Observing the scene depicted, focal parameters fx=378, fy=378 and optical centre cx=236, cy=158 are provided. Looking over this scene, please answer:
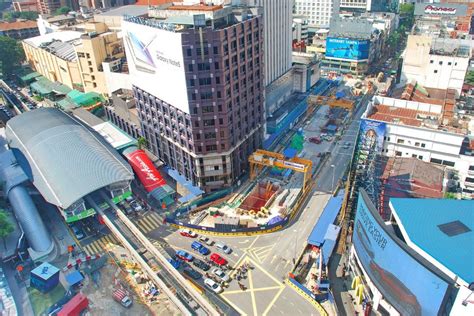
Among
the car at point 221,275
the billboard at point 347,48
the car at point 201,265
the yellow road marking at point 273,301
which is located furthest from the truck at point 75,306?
the billboard at point 347,48

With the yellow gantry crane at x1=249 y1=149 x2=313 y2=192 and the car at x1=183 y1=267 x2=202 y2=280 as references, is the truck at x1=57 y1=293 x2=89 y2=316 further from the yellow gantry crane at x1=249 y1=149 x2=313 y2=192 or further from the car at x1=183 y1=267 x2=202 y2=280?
the yellow gantry crane at x1=249 y1=149 x2=313 y2=192

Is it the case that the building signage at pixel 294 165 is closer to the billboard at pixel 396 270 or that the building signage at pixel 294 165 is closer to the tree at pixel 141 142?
the billboard at pixel 396 270

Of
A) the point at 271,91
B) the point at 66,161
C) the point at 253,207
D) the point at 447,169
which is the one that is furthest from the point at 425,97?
the point at 66,161

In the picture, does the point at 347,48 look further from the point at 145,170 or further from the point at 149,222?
the point at 149,222

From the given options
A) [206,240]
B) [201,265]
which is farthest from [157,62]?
[201,265]

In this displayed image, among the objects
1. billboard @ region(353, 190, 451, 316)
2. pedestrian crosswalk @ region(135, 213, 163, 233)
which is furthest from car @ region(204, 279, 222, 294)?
billboard @ region(353, 190, 451, 316)
